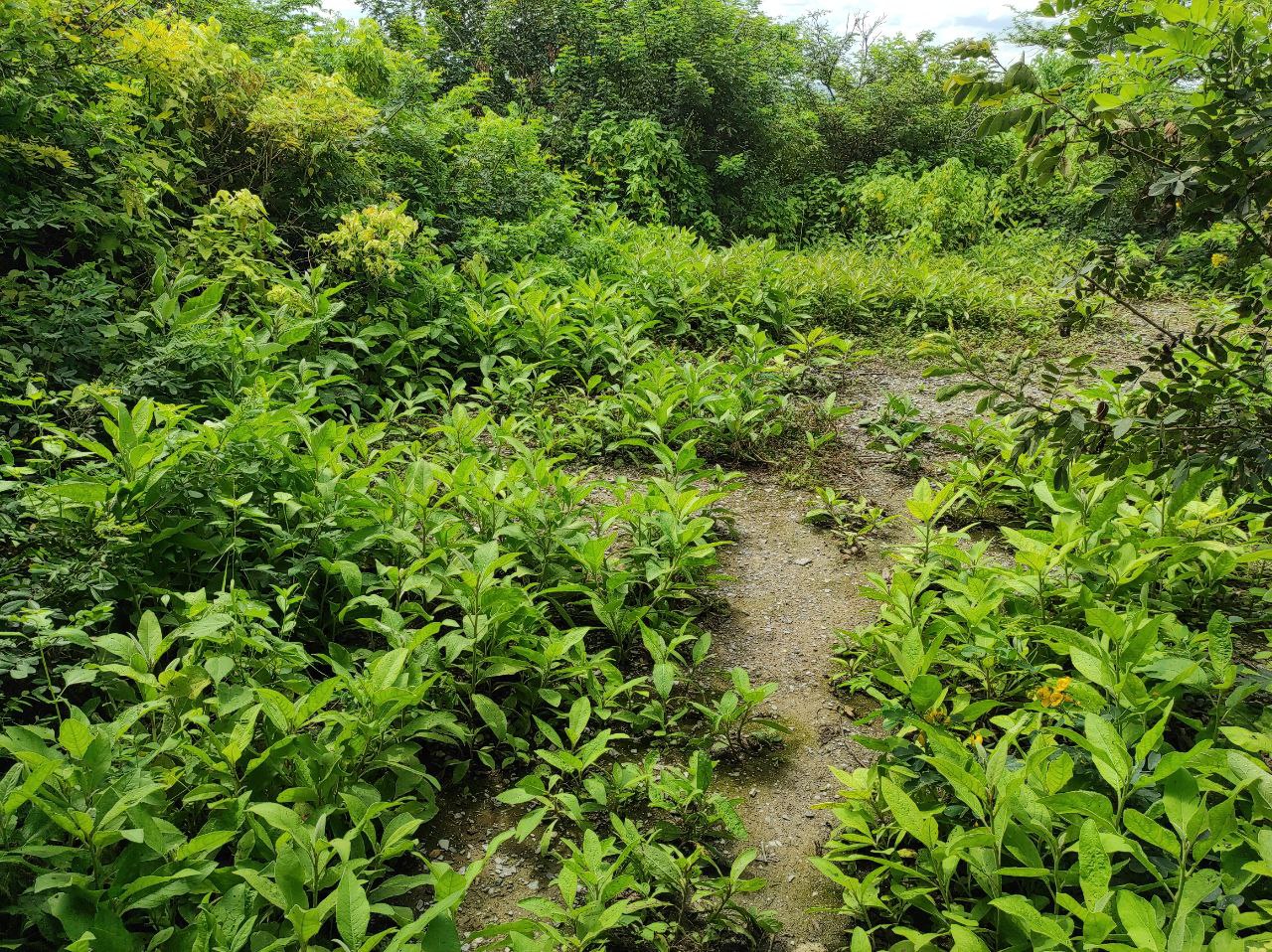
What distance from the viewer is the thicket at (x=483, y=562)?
1.98 meters

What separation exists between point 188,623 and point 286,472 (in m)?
0.88

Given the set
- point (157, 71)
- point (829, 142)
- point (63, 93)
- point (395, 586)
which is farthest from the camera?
point (829, 142)

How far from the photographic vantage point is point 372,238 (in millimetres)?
5238

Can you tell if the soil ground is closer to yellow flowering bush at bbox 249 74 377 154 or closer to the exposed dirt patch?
the exposed dirt patch

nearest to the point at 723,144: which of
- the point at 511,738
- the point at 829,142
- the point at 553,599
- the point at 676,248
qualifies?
the point at 829,142

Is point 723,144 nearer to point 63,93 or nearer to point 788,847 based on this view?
point 63,93

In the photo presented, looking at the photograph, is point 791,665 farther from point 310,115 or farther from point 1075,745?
point 310,115

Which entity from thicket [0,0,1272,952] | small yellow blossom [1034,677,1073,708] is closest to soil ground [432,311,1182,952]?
thicket [0,0,1272,952]

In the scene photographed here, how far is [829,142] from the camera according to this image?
12914 millimetres

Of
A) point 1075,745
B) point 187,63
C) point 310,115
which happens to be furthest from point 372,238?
point 1075,745

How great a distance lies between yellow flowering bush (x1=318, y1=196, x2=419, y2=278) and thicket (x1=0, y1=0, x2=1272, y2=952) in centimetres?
4

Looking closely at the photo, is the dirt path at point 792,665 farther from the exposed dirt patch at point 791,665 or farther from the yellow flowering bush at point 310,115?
the yellow flowering bush at point 310,115

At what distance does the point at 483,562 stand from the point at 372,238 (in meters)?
3.17

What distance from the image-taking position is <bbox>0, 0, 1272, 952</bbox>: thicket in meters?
1.98
